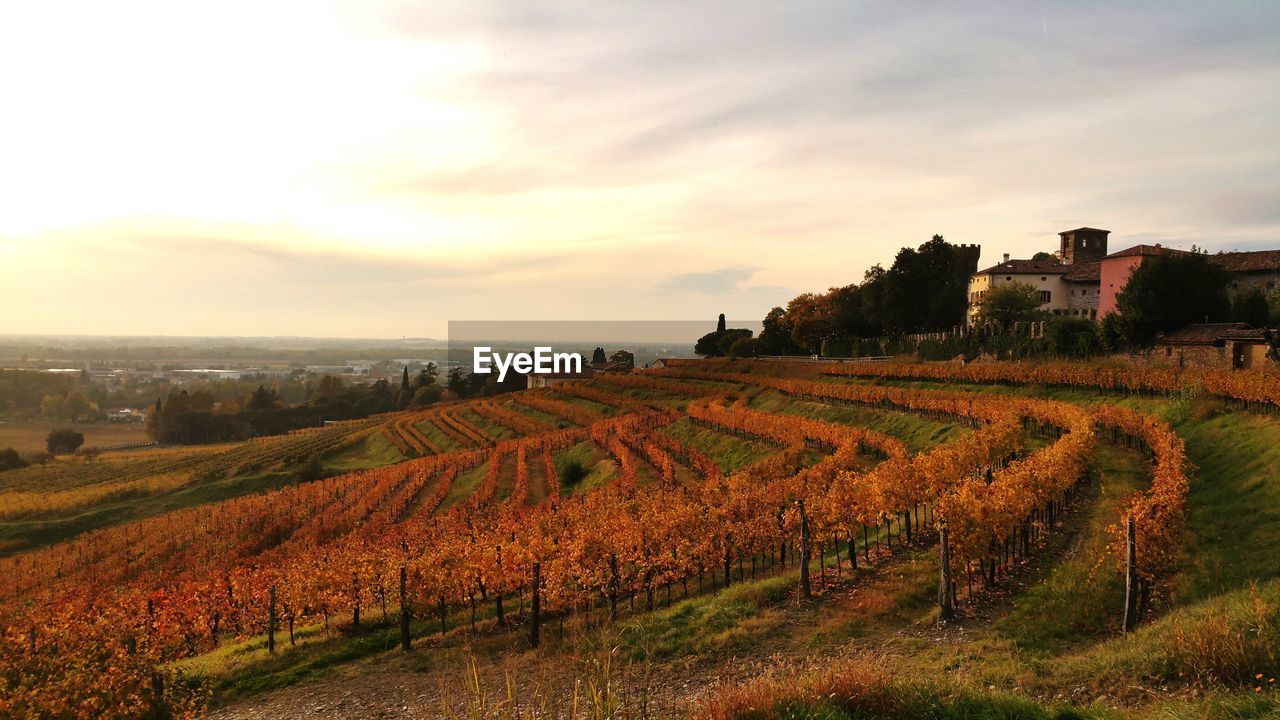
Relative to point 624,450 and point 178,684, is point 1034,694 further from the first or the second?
point 624,450

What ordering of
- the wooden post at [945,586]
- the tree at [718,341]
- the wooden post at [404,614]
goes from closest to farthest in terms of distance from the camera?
the wooden post at [945,586]
the wooden post at [404,614]
the tree at [718,341]

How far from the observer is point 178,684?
19.9 meters

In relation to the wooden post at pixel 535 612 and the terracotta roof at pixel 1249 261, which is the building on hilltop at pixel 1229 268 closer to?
the terracotta roof at pixel 1249 261

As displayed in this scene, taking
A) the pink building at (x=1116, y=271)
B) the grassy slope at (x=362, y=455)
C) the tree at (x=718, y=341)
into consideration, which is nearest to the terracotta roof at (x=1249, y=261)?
the pink building at (x=1116, y=271)

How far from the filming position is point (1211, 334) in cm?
4488

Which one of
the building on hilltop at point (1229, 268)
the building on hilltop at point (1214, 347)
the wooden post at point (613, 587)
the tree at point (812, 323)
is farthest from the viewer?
the tree at point (812, 323)

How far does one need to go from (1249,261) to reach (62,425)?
237 meters

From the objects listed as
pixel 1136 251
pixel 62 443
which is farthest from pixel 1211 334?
pixel 62 443

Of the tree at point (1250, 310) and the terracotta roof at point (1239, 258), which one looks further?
the terracotta roof at point (1239, 258)

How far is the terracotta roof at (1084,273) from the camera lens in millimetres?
79188

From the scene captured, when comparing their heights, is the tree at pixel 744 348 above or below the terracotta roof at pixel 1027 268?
below

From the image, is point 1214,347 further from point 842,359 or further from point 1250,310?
point 842,359

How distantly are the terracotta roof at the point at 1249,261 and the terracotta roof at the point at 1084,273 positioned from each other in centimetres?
1342

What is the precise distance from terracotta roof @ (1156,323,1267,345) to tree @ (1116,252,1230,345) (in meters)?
1.15
